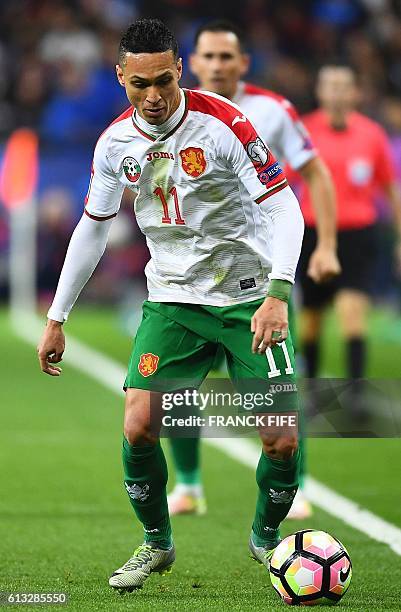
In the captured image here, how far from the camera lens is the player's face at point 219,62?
6.94 metres

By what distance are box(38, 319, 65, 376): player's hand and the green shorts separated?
0.93ft

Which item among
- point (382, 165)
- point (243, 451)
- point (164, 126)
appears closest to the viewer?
point (164, 126)

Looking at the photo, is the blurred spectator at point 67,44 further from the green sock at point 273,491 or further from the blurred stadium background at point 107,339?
the green sock at point 273,491

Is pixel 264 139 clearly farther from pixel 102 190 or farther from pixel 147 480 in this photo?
pixel 147 480

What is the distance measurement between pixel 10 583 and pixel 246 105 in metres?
2.75

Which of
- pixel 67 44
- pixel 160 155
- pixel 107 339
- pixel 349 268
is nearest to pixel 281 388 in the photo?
pixel 160 155

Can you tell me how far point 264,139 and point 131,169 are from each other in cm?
162

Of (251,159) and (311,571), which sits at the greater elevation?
(251,159)

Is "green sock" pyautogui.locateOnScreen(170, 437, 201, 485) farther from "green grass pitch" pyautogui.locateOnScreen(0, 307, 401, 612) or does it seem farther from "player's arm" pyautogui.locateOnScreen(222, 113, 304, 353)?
"player's arm" pyautogui.locateOnScreen(222, 113, 304, 353)

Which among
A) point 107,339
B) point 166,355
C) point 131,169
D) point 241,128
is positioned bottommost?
point 107,339

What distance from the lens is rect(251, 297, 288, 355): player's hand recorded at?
16.2ft

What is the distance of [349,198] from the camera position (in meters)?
9.91

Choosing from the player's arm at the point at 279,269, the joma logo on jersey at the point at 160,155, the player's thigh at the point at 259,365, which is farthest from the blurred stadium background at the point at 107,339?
the joma logo on jersey at the point at 160,155

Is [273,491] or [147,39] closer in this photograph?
[147,39]
